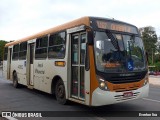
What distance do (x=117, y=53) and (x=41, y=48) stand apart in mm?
4695

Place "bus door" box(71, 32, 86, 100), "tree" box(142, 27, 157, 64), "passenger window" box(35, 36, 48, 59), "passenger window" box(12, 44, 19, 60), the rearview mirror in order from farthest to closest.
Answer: "tree" box(142, 27, 157, 64) < "passenger window" box(12, 44, 19, 60) < "passenger window" box(35, 36, 48, 59) < "bus door" box(71, 32, 86, 100) < the rearview mirror

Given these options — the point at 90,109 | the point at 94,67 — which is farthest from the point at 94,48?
the point at 90,109

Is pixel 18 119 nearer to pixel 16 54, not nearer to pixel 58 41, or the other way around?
pixel 58 41

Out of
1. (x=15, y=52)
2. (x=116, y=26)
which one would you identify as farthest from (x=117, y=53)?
(x=15, y=52)

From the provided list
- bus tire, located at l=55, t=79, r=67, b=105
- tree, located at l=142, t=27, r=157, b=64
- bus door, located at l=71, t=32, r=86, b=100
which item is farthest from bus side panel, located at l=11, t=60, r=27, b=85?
tree, located at l=142, t=27, r=157, b=64

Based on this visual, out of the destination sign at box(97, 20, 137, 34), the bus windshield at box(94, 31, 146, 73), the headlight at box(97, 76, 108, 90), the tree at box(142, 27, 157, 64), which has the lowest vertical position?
the headlight at box(97, 76, 108, 90)

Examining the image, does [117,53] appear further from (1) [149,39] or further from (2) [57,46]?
(1) [149,39]

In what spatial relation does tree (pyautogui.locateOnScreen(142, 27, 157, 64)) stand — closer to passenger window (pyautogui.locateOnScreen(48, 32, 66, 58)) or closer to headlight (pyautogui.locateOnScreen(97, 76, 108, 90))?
passenger window (pyautogui.locateOnScreen(48, 32, 66, 58))

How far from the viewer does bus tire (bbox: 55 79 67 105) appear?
10289mm

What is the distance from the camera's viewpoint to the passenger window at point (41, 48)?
39.2 ft

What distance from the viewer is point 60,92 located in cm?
1047

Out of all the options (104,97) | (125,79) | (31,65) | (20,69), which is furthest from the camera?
(20,69)

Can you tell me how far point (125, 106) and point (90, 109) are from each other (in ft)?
4.40

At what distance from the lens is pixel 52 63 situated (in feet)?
36.5
